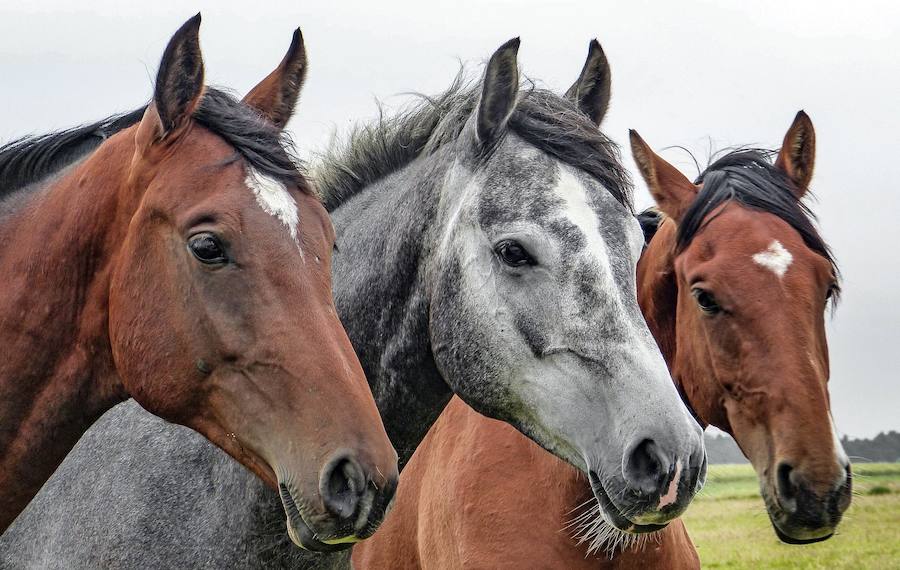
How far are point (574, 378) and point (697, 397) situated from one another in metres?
1.83

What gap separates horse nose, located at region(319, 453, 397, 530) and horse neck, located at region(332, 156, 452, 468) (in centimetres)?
144

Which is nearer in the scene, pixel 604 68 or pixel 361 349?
pixel 361 349

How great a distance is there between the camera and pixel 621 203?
4.54m

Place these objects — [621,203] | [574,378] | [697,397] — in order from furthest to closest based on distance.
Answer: [697,397], [621,203], [574,378]

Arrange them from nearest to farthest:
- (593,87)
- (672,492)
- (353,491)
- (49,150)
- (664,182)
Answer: (353,491), (672,492), (49,150), (593,87), (664,182)

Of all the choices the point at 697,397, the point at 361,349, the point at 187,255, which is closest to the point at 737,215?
the point at 697,397

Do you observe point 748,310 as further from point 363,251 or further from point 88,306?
point 88,306

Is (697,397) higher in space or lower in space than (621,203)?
lower

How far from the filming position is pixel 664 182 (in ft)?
20.4

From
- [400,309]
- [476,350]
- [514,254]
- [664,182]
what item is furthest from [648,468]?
[664,182]

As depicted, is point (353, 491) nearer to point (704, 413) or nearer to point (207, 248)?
point (207, 248)

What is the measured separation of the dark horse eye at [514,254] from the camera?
4.26 metres

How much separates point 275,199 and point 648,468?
5.52 ft

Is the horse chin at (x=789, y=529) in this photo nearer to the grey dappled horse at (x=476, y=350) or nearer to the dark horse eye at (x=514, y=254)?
the grey dappled horse at (x=476, y=350)
